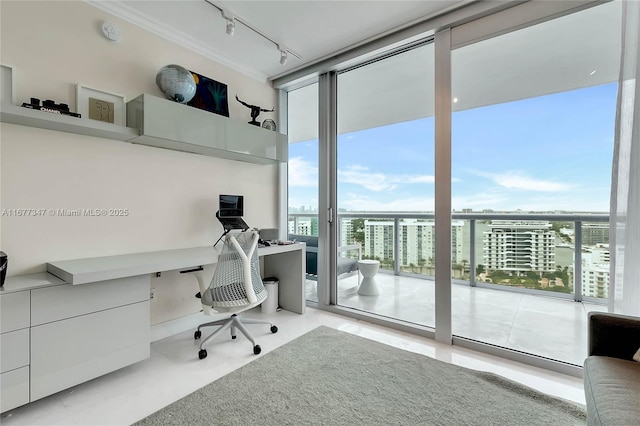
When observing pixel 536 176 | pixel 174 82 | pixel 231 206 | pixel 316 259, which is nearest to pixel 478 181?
pixel 536 176

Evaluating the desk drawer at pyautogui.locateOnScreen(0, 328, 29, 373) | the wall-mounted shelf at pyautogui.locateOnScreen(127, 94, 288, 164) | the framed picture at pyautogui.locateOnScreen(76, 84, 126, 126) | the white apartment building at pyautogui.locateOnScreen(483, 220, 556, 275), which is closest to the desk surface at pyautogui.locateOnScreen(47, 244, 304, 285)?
the desk drawer at pyautogui.locateOnScreen(0, 328, 29, 373)

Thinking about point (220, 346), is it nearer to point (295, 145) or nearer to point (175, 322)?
point (175, 322)

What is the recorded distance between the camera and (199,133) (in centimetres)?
246

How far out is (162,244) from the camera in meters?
2.56

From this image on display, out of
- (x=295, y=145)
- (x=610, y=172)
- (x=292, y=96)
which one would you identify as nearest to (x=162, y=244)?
(x=295, y=145)

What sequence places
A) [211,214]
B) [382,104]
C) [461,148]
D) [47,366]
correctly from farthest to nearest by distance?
1. [382,104]
2. [211,214]
3. [461,148]
4. [47,366]

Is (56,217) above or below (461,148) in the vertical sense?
below

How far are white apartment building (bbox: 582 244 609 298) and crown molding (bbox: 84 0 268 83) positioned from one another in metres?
3.58

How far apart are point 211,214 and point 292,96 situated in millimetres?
1842

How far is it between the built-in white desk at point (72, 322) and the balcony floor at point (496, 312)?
202 centimetres

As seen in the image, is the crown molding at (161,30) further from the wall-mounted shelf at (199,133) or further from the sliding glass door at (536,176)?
the sliding glass door at (536,176)

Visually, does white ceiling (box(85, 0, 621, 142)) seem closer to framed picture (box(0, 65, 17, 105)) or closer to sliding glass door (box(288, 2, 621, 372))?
sliding glass door (box(288, 2, 621, 372))

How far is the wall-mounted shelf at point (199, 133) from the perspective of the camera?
84.9 inches

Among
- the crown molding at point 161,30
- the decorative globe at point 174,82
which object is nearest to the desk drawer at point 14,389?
the decorative globe at point 174,82
